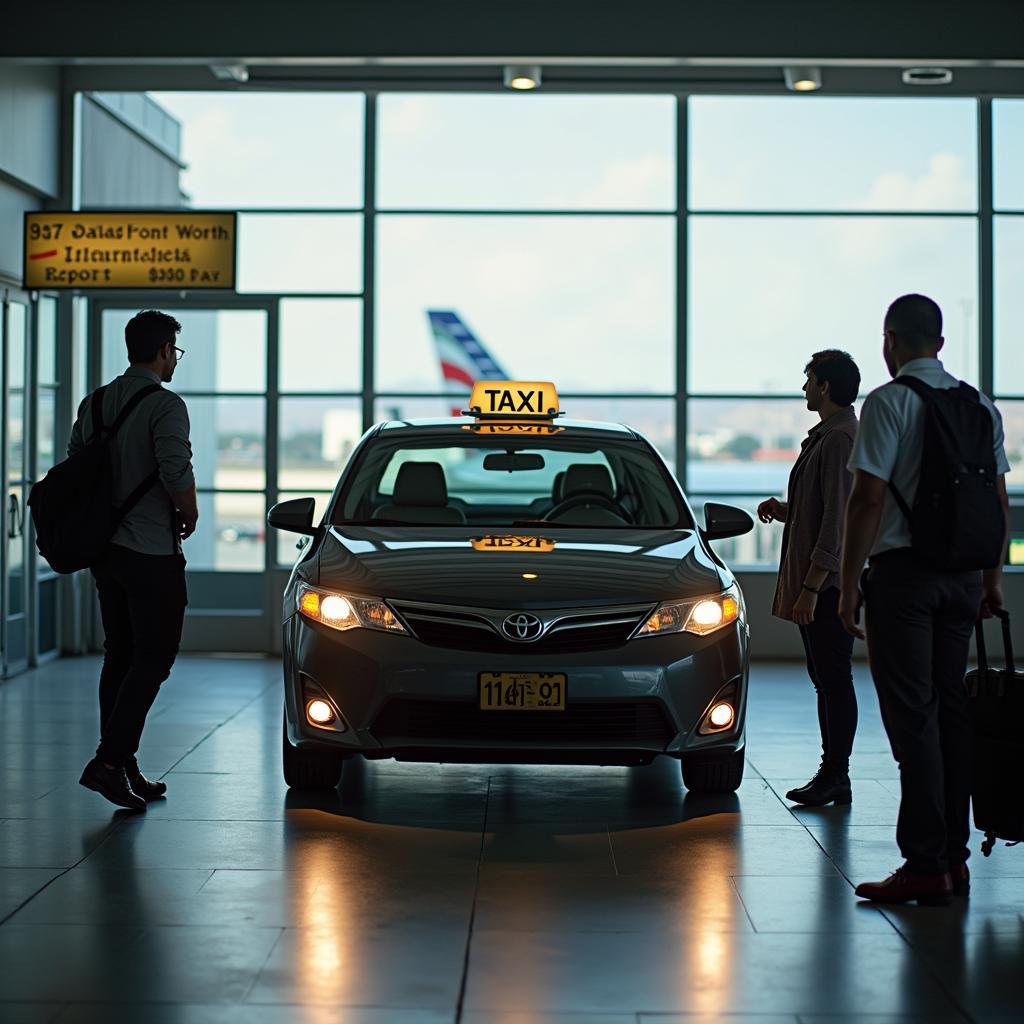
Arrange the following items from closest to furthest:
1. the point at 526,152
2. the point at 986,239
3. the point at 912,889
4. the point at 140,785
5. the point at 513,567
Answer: the point at 912,889 → the point at 513,567 → the point at 140,785 → the point at 986,239 → the point at 526,152

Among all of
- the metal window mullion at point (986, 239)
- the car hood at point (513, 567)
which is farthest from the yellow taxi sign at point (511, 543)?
the metal window mullion at point (986, 239)

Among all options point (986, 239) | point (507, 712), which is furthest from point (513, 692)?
point (986, 239)

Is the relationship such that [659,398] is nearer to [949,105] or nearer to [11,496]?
[949,105]

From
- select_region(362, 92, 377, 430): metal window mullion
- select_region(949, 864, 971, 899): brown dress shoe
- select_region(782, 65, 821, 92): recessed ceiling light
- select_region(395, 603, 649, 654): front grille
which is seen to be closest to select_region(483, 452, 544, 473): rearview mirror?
select_region(395, 603, 649, 654): front grille

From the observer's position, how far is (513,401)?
755 cm

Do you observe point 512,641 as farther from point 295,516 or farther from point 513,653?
point 295,516

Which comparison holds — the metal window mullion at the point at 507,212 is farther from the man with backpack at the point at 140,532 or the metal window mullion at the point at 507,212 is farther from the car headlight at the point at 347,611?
the car headlight at the point at 347,611

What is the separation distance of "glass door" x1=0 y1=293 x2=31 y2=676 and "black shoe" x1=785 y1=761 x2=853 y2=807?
6.06m

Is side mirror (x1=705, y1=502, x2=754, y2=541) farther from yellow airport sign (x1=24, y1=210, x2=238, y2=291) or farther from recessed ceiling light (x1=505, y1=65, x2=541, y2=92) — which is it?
yellow airport sign (x1=24, y1=210, x2=238, y2=291)

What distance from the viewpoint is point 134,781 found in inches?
242

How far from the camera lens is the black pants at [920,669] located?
4625 mm

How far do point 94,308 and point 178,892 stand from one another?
8.06 m

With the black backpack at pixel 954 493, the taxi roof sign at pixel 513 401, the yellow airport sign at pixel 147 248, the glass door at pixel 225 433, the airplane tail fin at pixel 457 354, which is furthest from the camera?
the airplane tail fin at pixel 457 354

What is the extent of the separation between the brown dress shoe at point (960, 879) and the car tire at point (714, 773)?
1.30 meters
